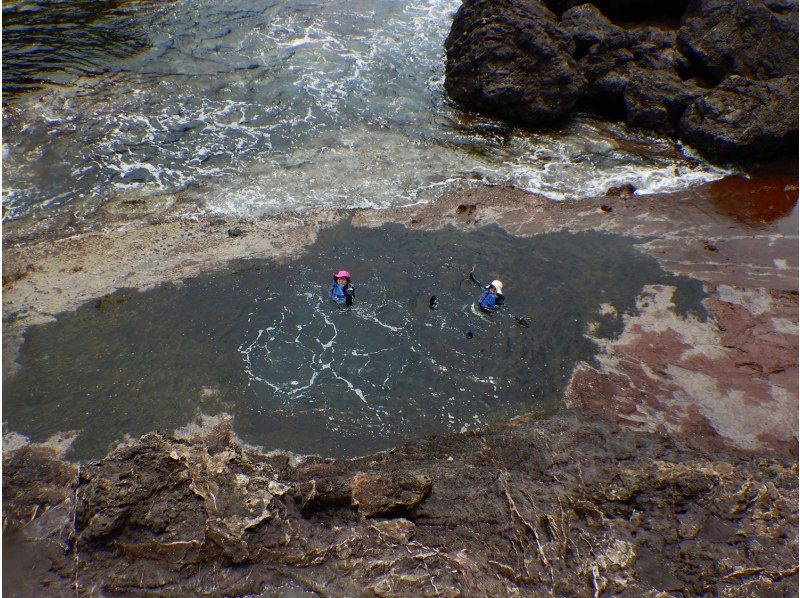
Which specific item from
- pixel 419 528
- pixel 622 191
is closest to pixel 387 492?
pixel 419 528

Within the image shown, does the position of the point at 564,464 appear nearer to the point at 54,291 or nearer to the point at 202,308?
the point at 202,308

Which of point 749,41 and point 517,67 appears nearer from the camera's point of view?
point 517,67

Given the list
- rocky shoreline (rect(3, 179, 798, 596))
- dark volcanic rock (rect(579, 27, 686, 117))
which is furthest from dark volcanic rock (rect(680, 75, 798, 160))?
rocky shoreline (rect(3, 179, 798, 596))

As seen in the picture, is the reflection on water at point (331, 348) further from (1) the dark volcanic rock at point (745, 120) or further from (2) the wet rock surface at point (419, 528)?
(1) the dark volcanic rock at point (745, 120)

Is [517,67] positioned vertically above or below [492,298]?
above

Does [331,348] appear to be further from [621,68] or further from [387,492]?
[621,68]

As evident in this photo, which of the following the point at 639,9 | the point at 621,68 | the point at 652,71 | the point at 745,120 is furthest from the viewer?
the point at 639,9
